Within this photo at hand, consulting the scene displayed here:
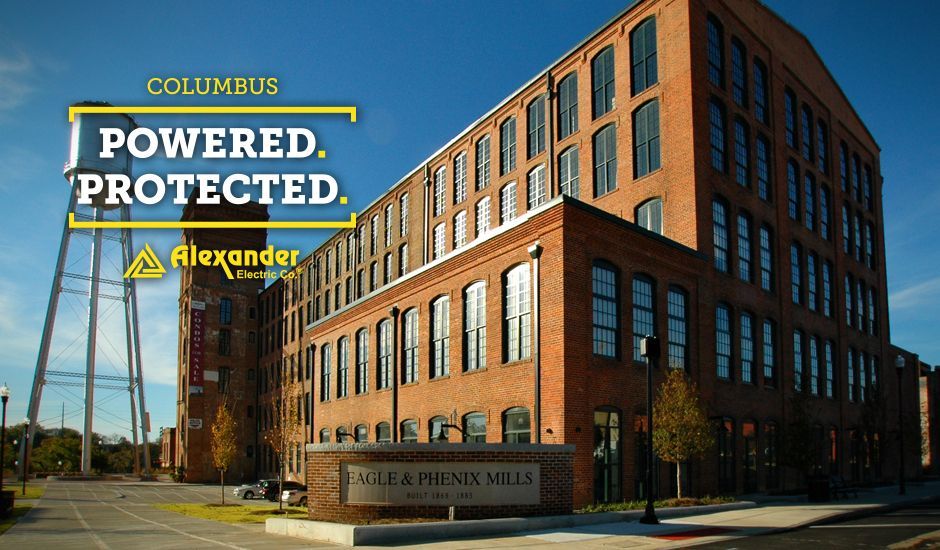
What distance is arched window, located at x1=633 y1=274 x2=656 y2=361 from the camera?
28312 mm

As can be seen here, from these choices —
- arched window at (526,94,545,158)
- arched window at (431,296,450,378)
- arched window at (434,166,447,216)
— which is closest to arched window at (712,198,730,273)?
arched window at (526,94,545,158)

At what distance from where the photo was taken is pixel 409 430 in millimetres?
37062

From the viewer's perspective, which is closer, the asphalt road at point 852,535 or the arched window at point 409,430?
the asphalt road at point 852,535

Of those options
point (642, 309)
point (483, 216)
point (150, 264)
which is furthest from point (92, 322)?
point (642, 309)

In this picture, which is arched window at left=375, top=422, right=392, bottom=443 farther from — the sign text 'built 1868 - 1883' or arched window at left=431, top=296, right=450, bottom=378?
the sign text 'built 1868 - 1883'

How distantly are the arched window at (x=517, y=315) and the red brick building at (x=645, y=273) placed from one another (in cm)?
8

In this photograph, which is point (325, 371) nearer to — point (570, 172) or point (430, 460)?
point (570, 172)

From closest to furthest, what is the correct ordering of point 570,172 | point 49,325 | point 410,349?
point 410,349
point 570,172
point 49,325

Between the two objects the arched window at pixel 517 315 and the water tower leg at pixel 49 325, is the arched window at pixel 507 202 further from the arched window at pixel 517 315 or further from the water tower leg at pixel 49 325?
the water tower leg at pixel 49 325

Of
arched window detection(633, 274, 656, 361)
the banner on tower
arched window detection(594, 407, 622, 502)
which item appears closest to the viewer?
arched window detection(594, 407, 622, 502)

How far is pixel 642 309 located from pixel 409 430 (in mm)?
13744

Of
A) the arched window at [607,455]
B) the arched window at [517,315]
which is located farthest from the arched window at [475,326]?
the arched window at [607,455]

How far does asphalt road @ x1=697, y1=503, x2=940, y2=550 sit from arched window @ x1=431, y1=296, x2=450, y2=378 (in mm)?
16915

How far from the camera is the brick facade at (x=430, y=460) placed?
59.2ft
